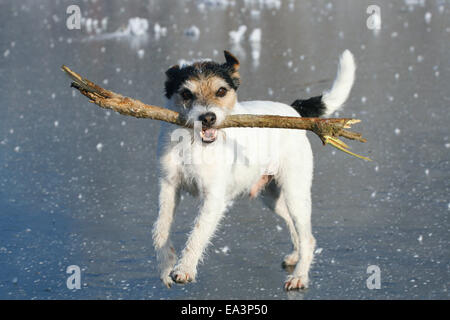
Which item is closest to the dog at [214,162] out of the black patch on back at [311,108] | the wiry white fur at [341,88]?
the black patch on back at [311,108]

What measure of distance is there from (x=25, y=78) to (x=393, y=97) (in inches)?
219

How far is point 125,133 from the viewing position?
8.09 metres

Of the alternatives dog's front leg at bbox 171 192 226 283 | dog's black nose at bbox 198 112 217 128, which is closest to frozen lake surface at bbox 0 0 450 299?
dog's front leg at bbox 171 192 226 283

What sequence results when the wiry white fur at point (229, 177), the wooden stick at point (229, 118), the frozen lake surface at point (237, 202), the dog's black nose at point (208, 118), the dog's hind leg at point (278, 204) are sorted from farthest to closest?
the dog's hind leg at point (278, 204), the frozen lake surface at point (237, 202), the wiry white fur at point (229, 177), the dog's black nose at point (208, 118), the wooden stick at point (229, 118)

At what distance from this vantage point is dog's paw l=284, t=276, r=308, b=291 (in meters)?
4.71

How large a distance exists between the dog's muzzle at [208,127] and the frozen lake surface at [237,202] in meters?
1.01

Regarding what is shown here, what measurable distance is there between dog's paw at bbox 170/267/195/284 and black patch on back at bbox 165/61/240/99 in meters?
1.08

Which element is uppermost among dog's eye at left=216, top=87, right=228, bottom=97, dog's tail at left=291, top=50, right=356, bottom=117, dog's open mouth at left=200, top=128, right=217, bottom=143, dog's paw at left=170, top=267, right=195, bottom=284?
dog's tail at left=291, top=50, right=356, bottom=117

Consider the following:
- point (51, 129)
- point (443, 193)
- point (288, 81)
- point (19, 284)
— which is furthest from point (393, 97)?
point (19, 284)

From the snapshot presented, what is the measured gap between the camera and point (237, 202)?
6.16m

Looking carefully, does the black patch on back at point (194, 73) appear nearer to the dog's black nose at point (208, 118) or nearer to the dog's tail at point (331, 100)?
the dog's black nose at point (208, 118)

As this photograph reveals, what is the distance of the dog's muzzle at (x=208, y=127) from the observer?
13.6ft

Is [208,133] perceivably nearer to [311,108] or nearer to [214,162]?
[214,162]

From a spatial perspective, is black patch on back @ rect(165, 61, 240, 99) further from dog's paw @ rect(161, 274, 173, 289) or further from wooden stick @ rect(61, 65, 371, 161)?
dog's paw @ rect(161, 274, 173, 289)
